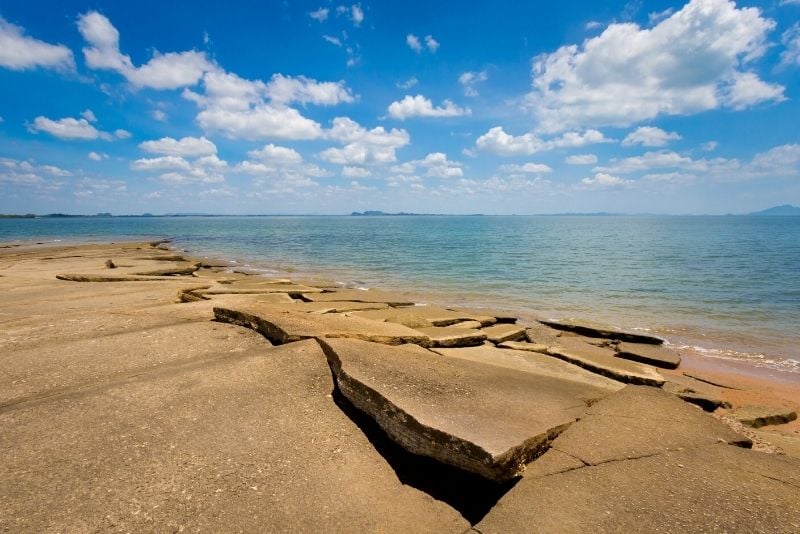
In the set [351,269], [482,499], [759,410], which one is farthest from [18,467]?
[351,269]

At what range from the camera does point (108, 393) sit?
4.20m

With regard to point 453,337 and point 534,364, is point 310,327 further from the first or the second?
point 534,364

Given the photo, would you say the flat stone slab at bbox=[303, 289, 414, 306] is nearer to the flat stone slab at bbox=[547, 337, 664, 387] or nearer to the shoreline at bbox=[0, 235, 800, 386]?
the shoreline at bbox=[0, 235, 800, 386]

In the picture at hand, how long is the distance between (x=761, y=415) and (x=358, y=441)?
567cm

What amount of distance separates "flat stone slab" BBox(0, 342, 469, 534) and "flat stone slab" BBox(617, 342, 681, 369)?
6.64 metres

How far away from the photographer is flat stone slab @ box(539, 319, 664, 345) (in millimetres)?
9273

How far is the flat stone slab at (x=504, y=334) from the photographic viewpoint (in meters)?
7.80

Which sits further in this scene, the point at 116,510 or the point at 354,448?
the point at 354,448

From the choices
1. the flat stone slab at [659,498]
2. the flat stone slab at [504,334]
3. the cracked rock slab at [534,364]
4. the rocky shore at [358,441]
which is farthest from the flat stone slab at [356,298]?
the flat stone slab at [659,498]

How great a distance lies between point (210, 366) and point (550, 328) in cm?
780

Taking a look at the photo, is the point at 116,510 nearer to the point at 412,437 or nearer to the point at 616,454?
the point at 412,437

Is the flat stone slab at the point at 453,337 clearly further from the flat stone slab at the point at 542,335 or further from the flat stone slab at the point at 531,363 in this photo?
the flat stone slab at the point at 542,335

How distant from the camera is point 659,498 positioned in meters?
2.91

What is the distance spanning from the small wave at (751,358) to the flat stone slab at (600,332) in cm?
93
